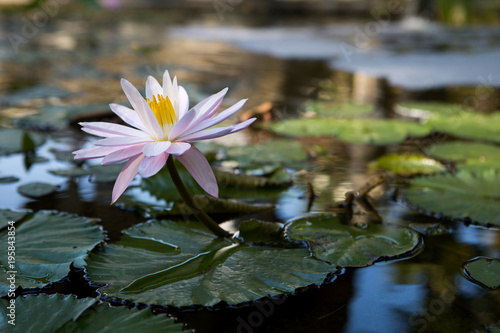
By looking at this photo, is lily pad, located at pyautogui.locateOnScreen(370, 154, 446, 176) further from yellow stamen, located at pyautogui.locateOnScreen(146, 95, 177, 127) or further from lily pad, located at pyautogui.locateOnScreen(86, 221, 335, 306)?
yellow stamen, located at pyautogui.locateOnScreen(146, 95, 177, 127)

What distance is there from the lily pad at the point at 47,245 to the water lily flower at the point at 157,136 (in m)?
0.16

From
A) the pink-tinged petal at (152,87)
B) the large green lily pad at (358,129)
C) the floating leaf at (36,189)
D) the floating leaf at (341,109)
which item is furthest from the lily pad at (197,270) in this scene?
the floating leaf at (341,109)

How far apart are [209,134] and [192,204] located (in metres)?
0.16

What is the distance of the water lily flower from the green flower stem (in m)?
0.03

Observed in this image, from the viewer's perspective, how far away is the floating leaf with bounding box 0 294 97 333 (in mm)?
541

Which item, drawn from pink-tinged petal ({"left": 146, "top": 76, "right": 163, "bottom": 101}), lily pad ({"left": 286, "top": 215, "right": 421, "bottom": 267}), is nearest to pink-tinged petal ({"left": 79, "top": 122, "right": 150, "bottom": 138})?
pink-tinged petal ({"left": 146, "top": 76, "right": 163, "bottom": 101})

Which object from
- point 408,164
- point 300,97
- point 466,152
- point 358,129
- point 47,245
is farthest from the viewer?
point 300,97

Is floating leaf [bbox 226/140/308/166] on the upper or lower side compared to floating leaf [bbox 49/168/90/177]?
lower

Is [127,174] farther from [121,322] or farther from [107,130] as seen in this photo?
[121,322]

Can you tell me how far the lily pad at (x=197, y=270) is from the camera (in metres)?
0.64

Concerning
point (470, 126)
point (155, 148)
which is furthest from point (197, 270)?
point (470, 126)

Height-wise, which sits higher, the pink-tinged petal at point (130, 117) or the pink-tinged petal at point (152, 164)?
the pink-tinged petal at point (130, 117)

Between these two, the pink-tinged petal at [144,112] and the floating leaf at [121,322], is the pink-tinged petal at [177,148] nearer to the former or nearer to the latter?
the pink-tinged petal at [144,112]

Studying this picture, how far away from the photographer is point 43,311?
0.57m
